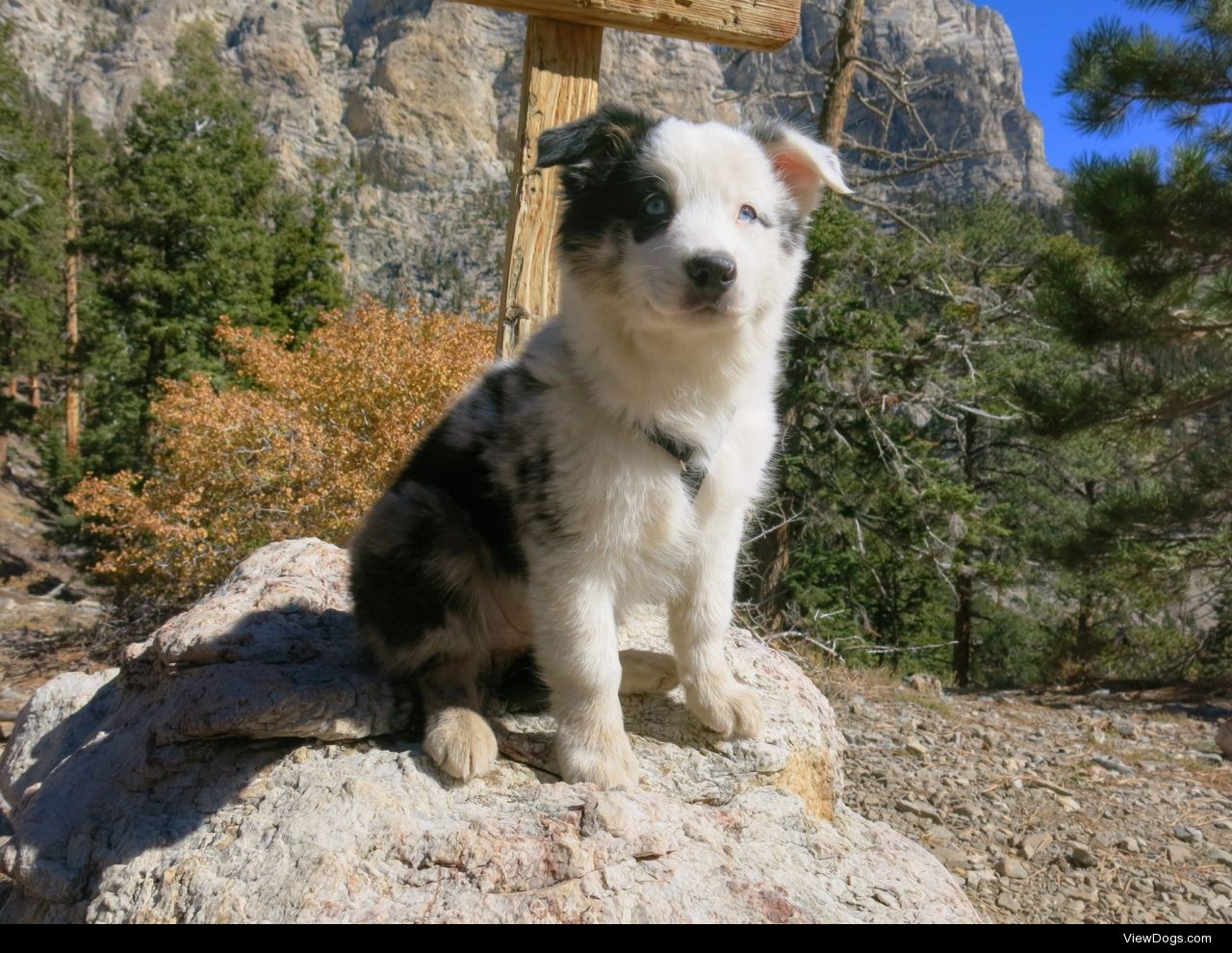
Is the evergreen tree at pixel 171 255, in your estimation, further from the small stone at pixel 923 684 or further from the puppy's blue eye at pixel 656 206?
the puppy's blue eye at pixel 656 206

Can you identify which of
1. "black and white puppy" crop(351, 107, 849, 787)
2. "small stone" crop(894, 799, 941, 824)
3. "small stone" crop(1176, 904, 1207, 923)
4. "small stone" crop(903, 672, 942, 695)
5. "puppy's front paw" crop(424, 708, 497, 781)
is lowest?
"small stone" crop(903, 672, 942, 695)

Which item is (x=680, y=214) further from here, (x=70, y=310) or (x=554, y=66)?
(x=70, y=310)

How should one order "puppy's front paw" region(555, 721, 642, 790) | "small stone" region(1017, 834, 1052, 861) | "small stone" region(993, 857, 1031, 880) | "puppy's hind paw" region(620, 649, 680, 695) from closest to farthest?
"puppy's front paw" region(555, 721, 642, 790) < "puppy's hind paw" region(620, 649, 680, 695) < "small stone" region(993, 857, 1031, 880) < "small stone" region(1017, 834, 1052, 861)

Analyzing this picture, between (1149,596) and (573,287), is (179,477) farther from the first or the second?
(1149,596)

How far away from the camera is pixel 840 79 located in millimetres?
12094

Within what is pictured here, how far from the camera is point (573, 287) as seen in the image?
2.96 m

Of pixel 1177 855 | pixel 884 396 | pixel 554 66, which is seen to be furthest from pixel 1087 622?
pixel 554 66

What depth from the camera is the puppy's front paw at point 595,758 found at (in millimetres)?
2881

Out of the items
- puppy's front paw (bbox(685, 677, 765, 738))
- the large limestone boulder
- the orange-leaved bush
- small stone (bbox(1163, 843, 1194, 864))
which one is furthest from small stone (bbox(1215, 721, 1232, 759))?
the orange-leaved bush

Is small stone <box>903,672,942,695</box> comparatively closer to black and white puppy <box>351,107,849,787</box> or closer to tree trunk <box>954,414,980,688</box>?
black and white puppy <box>351,107,849,787</box>

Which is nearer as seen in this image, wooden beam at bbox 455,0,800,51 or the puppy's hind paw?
the puppy's hind paw

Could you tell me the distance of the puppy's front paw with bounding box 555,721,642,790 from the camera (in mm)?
2881

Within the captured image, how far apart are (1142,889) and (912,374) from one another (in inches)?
414

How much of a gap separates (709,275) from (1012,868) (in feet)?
12.2
